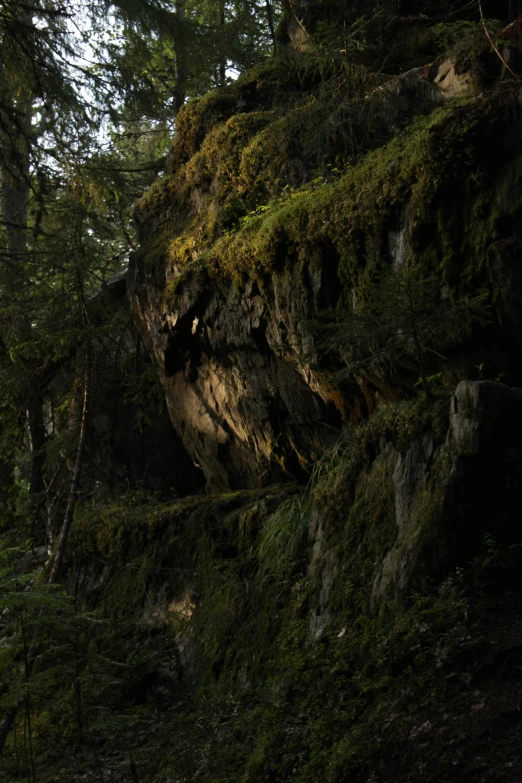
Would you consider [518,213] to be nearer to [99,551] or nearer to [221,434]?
[221,434]

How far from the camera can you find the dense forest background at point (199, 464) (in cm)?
459

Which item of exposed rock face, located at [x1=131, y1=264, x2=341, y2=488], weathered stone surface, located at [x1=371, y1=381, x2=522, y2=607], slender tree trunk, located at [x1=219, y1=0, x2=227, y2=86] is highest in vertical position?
slender tree trunk, located at [x1=219, y1=0, x2=227, y2=86]

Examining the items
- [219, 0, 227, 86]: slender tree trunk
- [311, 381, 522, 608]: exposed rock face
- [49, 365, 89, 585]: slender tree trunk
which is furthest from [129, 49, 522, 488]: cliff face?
[49, 365, 89, 585]: slender tree trunk

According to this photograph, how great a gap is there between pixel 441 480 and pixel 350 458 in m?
1.55

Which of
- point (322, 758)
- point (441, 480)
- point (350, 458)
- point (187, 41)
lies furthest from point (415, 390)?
point (187, 41)

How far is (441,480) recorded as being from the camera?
483cm

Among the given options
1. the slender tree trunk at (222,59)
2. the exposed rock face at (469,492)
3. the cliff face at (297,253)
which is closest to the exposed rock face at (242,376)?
the cliff face at (297,253)

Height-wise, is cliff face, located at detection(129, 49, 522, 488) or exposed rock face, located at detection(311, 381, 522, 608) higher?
cliff face, located at detection(129, 49, 522, 488)

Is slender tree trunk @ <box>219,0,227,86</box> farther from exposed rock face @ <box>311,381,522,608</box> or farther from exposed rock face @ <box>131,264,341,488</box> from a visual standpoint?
exposed rock face @ <box>311,381,522,608</box>

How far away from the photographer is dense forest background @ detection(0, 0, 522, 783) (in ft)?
15.1

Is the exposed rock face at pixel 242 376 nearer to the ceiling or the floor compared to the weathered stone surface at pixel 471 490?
nearer to the ceiling

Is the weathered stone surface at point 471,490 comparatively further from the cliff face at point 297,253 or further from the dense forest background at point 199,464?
the cliff face at point 297,253

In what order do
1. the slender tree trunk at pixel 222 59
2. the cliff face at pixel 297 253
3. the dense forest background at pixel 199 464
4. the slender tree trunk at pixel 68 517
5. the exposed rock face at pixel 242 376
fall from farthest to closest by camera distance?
the slender tree trunk at pixel 222 59 < the slender tree trunk at pixel 68 517 < the exposed rock face at pixel 242 376 < the cliff face at pixel 297 253 < the dense forest background at pixel 199 464

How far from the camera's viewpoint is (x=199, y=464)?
9.54 m
